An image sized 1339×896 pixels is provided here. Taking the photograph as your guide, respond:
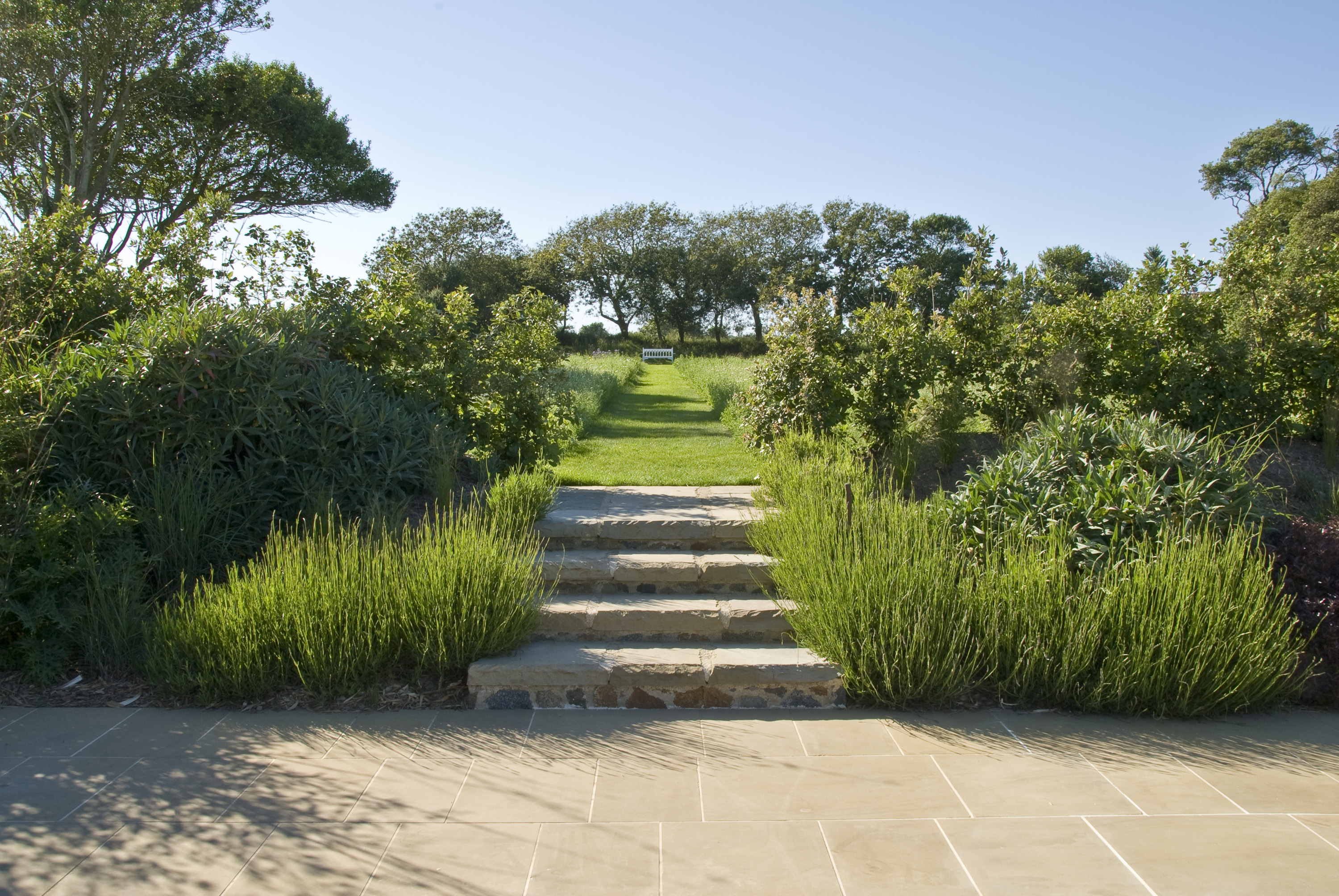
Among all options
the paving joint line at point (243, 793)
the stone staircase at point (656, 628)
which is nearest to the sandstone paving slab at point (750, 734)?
the stone staircase at point (656, 628)

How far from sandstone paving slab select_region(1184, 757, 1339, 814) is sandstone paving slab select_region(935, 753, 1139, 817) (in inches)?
18.6

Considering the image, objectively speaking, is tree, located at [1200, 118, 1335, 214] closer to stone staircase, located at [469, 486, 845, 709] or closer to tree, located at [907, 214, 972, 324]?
tree, located at [907, 214, 972, 324]

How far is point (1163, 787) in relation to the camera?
3557mm

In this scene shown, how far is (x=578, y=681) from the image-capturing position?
4449 mm

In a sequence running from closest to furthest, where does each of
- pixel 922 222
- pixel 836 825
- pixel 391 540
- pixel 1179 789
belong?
pixel 836 825 → pixel 1179 789 → pixel 391 540 → pixel 922 222

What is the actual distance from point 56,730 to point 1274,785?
545 cm

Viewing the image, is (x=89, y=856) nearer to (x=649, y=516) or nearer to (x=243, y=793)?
(x=243, y=793)

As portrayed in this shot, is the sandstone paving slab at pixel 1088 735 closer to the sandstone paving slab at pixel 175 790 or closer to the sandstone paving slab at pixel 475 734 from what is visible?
the sandstone paving slab at pixel 475 734

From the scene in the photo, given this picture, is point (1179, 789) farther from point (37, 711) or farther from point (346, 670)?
point (37, 711)

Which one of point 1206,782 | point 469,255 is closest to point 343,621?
point 1206,782

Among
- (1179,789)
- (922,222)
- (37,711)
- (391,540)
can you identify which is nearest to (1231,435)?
(1179,789)

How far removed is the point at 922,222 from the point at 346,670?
55311 millimetres

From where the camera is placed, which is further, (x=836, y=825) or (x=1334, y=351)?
(x=1334, y=351)

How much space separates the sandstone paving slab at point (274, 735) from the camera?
3846 millimetres
